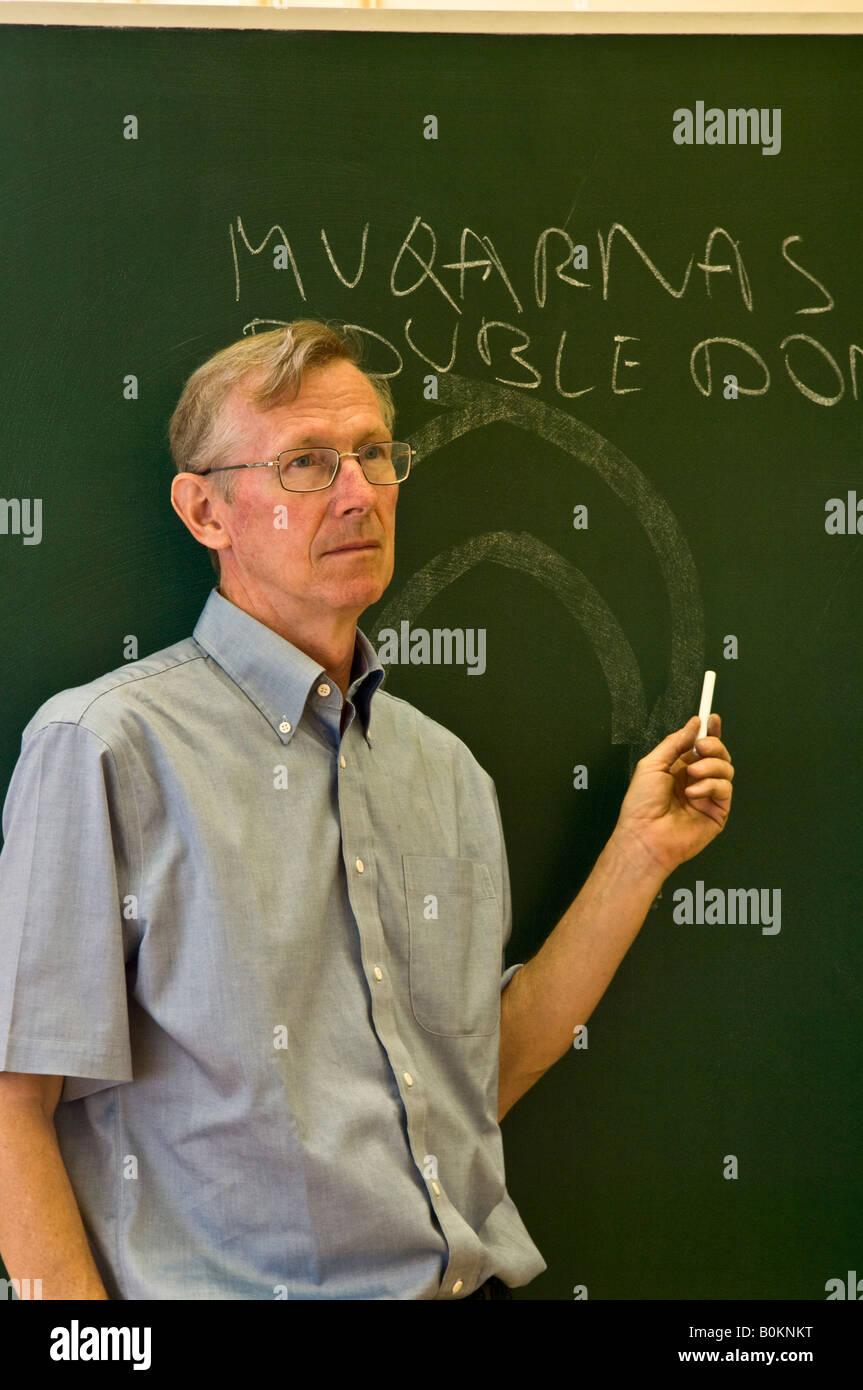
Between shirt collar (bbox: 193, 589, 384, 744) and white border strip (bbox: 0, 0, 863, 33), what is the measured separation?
2.88 feet

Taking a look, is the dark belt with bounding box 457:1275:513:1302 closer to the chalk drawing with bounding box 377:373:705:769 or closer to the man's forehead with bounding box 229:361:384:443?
the chalk drawing with bounding box 377:373:705:769

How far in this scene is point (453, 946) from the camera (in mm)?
1600

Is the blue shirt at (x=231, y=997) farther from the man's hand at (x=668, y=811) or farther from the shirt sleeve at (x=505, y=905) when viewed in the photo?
Result: the man's hand at (x=668, y=811)

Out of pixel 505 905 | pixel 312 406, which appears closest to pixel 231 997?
pixel 505 905

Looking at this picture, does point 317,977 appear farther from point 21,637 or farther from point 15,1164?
point 21,637

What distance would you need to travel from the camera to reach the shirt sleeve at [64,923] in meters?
1.33

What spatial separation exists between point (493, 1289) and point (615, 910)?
1.74ft

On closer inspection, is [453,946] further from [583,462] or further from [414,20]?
[414,20]

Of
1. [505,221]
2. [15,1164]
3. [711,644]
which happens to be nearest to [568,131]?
[505,221]

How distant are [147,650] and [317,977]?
57 centimetres

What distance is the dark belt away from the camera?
1574mm
